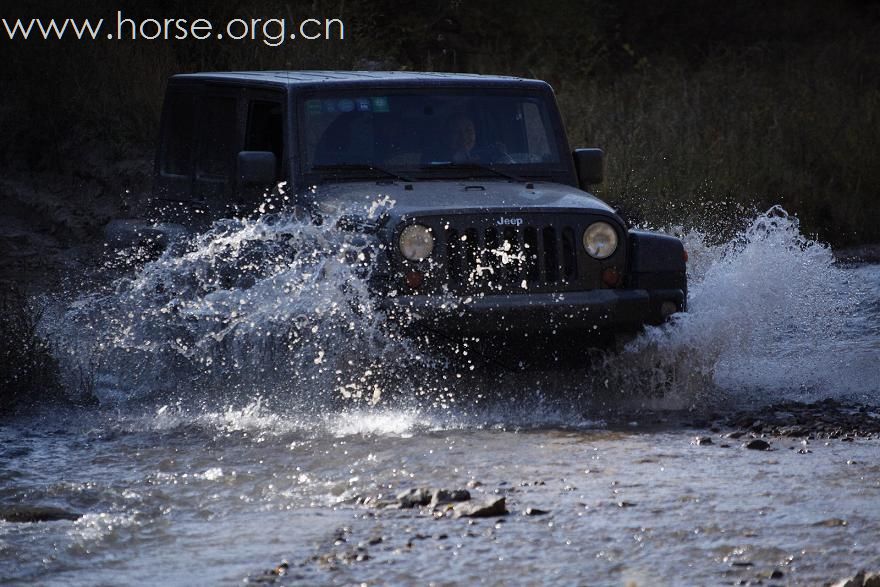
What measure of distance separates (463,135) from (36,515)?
144 inches

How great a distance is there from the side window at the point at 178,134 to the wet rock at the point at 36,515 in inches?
139

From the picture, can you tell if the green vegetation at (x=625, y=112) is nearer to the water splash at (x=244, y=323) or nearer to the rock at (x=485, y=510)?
the water splash at (x=244, y=323)

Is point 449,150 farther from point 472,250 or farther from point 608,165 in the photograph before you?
point 608,165

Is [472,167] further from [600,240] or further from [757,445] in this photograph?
[757,445]

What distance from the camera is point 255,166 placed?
7965mm

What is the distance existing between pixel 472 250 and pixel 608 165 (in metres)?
8.06

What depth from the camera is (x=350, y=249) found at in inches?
295

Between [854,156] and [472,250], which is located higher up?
[854,156]

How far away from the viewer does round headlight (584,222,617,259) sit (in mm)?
7731

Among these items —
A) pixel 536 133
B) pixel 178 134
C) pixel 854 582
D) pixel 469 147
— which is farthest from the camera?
pixel 178 134

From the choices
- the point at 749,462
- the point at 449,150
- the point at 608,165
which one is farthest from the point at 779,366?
the point at 608,165

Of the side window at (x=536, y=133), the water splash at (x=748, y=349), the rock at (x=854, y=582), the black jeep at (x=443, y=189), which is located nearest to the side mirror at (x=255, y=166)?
the black jeep at (x=443, y=189)

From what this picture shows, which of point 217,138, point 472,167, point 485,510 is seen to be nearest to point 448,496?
point 485,510

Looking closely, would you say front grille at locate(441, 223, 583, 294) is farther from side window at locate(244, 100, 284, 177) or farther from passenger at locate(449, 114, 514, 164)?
side window at locate(244, 100, 284, 177)
